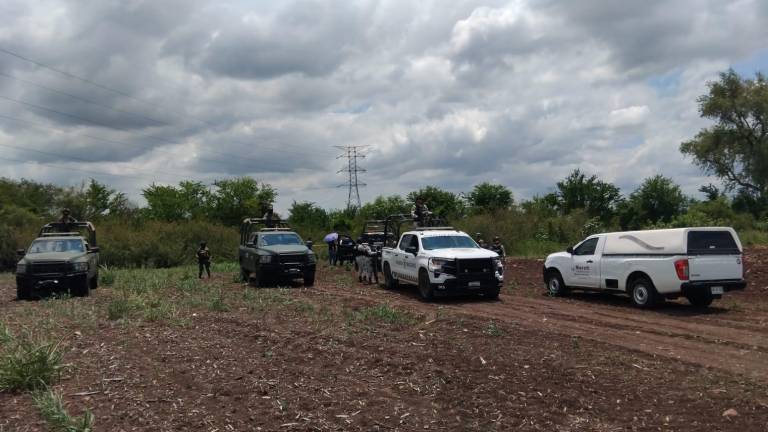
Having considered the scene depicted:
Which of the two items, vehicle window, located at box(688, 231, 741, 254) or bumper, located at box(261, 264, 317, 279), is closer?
vehicle window, located at box(688, 231, 741, 254)

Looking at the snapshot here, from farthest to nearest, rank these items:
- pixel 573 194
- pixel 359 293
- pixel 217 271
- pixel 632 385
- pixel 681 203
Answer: pixel 573 194
pixel 681 203
pixel 217 271
pixel 359 293
pixel 632 385

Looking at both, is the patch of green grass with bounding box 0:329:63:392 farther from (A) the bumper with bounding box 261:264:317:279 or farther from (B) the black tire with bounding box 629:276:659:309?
(A) the bumper with bounding box 261:264:317:279

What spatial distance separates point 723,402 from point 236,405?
16.4 ft

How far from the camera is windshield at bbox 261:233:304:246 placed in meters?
21.5

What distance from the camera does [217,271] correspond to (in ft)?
100

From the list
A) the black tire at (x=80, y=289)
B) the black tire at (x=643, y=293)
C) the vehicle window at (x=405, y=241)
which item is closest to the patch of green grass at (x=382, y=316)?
the vehicle window at (x=405, y=241)

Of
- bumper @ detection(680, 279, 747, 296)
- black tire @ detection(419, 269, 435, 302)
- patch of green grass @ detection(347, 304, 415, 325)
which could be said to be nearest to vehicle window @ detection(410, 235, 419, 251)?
black tire @ detection(419, 269, 435, 302)

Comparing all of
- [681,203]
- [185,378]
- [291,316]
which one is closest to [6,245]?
[291,316]

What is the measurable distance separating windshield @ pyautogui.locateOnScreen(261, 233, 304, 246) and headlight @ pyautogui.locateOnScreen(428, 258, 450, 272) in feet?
22.0

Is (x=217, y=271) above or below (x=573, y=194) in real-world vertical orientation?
below

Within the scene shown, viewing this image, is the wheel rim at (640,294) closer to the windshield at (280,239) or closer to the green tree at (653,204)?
the windshield at (280,239)

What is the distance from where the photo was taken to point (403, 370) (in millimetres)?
8047

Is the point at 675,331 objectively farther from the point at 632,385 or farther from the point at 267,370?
the point at 267,370

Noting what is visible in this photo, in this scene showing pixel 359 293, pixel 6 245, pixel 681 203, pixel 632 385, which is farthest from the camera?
pixel 681 203
